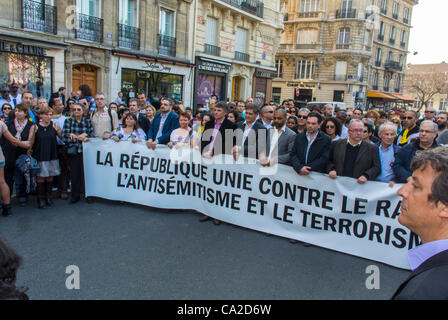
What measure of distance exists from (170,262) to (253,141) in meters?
2.55

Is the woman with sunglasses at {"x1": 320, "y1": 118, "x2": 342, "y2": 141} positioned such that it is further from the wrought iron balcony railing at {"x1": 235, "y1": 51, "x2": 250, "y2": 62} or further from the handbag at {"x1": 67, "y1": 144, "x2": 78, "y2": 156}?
the wrought iron balcony railing at {"x1": 235, "y1": 51, "x2": 250, "y2": 62}

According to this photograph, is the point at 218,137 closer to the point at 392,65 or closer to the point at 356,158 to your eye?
the point at 356,158

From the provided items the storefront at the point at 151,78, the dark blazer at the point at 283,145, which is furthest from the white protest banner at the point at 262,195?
the storefront at the point at 151,78

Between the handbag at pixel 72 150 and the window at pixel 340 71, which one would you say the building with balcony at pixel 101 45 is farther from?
the window at pixel 340 71

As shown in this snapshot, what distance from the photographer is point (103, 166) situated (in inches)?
257

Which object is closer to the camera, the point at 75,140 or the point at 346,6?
the point at 75,140

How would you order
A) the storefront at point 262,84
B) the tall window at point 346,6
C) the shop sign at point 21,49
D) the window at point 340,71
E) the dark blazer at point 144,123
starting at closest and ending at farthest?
the dark blazer at point 144,123
the shop sign at point 21,49
the storefront at point 262,84
the tall window at point 346,6
the window at point 340,71

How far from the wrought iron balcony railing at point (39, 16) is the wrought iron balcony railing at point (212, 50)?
10.4 meters

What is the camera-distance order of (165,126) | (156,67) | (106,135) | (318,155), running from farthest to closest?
1. (156,67)
2. (165,126)
3. (106,135)
4. (318,155)

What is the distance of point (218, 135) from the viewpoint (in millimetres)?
5934

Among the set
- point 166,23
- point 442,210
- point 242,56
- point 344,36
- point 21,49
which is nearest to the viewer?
point 442,210

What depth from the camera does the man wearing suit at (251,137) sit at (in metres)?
5.81

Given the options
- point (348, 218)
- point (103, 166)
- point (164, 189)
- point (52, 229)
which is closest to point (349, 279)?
point (348, 218)

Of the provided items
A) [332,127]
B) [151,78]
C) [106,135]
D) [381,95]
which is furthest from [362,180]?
[381,95]
